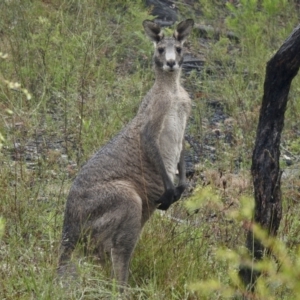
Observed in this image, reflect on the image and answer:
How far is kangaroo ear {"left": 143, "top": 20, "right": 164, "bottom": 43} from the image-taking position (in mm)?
6723

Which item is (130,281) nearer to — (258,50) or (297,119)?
(297,119)

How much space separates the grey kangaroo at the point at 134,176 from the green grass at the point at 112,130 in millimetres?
162

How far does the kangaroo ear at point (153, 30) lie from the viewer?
22.1 feet

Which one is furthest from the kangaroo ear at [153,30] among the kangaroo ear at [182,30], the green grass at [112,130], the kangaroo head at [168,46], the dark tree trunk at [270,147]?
the dark tree trunk at [270,147]

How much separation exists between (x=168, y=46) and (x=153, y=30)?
0.26 meters

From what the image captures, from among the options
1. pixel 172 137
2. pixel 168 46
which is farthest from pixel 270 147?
pixel 168 46

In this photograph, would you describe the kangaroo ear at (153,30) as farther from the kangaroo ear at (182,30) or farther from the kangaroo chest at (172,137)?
the kangaroo chest at (172,137)

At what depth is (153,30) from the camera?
22.1 ft

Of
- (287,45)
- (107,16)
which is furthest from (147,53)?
(287,45)

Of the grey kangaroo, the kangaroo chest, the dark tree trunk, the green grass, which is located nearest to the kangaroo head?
the grey kangaroo

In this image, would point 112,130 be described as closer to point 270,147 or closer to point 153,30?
point 153,30

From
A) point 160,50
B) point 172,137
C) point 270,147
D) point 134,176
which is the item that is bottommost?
point 134,176

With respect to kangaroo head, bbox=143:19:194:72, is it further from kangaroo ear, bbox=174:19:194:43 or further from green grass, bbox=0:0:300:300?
green grass, bbox=0:0:300:300

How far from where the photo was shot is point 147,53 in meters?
10.8
